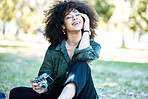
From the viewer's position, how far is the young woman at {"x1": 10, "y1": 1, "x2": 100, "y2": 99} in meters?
2.42

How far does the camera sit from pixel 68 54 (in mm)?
2900

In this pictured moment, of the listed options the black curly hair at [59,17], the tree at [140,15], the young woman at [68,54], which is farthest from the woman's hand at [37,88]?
the tree at [140,15]

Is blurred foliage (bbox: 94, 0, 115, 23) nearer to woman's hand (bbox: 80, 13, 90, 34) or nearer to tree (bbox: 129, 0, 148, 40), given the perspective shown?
tree (bbox: 129, 0, 148, 40)

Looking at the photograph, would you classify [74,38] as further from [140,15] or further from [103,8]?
[140,15]

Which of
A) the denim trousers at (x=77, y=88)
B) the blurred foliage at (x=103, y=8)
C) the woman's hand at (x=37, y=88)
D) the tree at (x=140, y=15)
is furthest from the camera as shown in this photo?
the blurred foliage at (x=103, y=8)

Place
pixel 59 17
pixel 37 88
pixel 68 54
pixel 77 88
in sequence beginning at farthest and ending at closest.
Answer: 1. pixel 59 17
2. pixel 68 54
3. pixel 37 88
4. pixel 77 88

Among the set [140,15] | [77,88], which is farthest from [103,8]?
[77,88]

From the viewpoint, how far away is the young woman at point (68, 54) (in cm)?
242

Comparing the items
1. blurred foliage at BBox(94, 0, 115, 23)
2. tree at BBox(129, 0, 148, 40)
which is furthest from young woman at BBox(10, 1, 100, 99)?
blurred foliage at BBox(94, 0, 115, 23)

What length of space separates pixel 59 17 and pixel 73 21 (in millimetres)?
312

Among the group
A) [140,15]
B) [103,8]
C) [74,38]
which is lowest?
[140,15]

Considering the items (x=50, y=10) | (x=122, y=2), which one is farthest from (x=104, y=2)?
(x=50, y=10)

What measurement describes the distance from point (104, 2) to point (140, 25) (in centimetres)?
592

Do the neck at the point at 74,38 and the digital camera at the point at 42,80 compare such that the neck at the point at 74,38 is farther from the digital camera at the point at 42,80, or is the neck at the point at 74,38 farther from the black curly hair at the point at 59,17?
the digital camera at the point at 42,80
